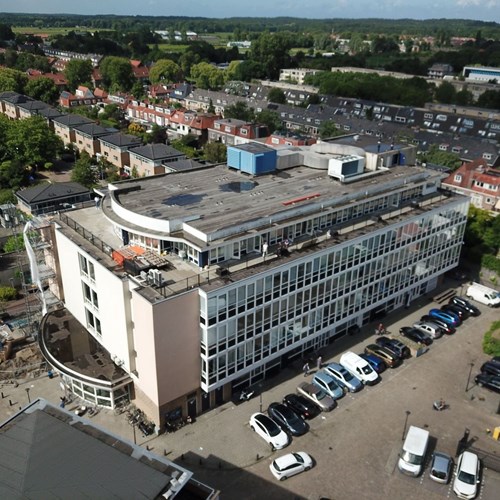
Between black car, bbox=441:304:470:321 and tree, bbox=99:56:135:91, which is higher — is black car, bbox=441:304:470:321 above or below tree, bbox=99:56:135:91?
below

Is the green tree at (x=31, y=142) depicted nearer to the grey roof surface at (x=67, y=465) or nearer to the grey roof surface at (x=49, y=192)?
the grey roof surface at (x=49, y=192)

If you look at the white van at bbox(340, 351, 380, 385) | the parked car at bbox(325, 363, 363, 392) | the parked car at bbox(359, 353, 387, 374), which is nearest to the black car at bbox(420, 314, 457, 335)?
the parked car at bbox(359, 353, 387, 374)

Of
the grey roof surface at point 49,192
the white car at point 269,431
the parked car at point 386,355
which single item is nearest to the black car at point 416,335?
the parked car at point 386,355

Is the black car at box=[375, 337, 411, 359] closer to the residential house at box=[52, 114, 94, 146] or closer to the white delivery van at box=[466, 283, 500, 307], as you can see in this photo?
the white delivery van at box=[466, 283, 500, 307]

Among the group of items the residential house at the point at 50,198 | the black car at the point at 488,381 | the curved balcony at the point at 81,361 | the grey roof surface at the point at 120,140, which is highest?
the grey roof surface at the point at 120,140

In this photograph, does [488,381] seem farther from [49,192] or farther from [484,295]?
[49,192]

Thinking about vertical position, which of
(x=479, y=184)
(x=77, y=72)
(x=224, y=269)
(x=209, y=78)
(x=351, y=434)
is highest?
(x=77, y=72)

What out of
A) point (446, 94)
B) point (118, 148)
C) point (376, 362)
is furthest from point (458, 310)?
point (446, 94)
